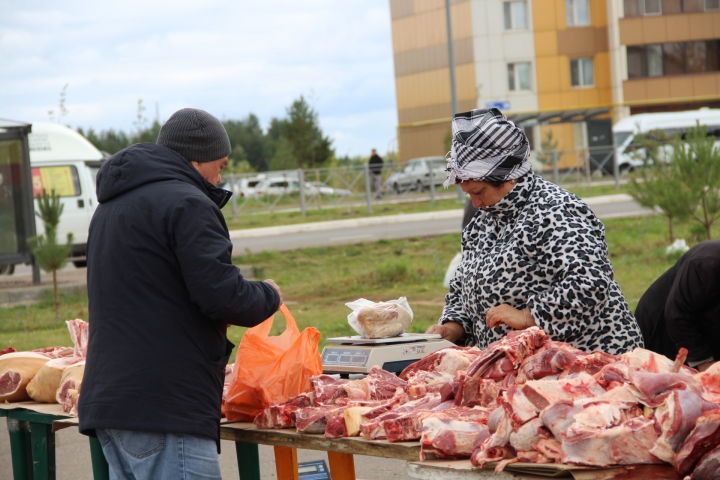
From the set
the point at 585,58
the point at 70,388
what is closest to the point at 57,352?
the point at 70,388

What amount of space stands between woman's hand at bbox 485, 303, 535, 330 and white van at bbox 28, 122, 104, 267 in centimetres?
1922

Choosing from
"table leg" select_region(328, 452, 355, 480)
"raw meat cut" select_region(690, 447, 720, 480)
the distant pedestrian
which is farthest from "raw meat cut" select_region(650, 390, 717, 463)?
the distant pedestrian

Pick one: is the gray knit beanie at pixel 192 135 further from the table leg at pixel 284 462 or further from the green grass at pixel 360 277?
the green grass at pixel 360 277

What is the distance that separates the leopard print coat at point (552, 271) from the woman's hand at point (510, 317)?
57mm

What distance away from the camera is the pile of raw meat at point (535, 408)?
3182 mm

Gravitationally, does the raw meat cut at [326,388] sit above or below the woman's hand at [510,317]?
below

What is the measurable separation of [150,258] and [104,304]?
26 cm

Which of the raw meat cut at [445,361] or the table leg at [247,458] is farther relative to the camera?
the table leg at [247,458]

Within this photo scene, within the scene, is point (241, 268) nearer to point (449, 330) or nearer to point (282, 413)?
point (449, 330)

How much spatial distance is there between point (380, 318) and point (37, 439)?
2.07 m

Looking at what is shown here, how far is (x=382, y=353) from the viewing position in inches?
190

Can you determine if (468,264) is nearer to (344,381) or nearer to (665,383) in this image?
(344,381)

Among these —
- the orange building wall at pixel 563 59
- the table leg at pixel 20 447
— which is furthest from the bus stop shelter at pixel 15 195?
the orange building wall at pixel 563 59

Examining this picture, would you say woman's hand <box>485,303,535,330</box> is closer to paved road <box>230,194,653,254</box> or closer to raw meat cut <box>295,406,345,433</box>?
raw meat cut <box>295,406,345,433</box>
